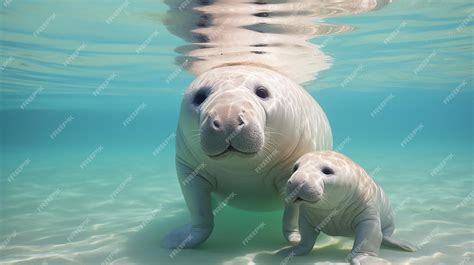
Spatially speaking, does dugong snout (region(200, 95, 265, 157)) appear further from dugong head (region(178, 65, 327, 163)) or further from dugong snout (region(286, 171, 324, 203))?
dugong snout (region(286, 171, 324, 203))

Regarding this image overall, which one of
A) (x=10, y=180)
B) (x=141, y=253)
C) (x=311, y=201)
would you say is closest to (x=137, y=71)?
(x=10, y=180)

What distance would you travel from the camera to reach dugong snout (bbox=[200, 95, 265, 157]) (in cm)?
342

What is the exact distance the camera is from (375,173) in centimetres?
1402

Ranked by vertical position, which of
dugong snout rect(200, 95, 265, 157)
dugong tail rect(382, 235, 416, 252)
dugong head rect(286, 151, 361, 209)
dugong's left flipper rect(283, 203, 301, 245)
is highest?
dugong snout rect(200, 95, 265, 157)

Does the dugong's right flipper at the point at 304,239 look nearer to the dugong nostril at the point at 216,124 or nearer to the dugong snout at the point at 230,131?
the dugong snout at the point at 230,131

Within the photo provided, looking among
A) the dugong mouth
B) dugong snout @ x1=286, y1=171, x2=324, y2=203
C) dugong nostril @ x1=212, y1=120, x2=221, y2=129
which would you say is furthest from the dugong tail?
dugong nostril @ x1=212, y1=120, x2=221, y2=129

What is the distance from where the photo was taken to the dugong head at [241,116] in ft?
11.3

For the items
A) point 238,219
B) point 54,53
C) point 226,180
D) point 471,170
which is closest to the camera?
point 226,180

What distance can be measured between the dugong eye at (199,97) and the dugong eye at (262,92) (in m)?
0.58

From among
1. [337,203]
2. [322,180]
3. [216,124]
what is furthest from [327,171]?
[216,124]

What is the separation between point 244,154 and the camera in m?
3.59

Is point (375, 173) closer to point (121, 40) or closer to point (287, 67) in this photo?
point (287, 67)

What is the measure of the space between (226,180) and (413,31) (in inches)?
450

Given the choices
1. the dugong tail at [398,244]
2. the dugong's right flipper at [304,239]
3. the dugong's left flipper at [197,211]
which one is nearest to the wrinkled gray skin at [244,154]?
the dugong's left flipper at [197,211]
